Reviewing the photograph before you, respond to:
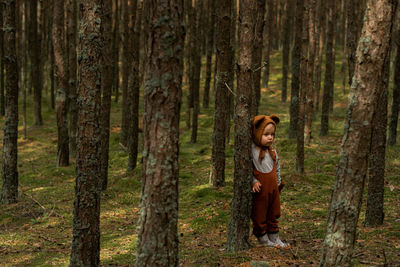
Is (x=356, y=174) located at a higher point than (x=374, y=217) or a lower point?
higher

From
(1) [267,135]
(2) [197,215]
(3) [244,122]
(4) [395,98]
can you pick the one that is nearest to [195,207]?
(2) [197,215]

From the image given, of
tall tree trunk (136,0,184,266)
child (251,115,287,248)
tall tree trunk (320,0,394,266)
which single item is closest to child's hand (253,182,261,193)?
child (251,115,287,248)

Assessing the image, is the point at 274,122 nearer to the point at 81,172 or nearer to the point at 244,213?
the point at 244,213

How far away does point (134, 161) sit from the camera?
1271cm

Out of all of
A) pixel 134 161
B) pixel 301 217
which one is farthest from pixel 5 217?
pixel 301 217

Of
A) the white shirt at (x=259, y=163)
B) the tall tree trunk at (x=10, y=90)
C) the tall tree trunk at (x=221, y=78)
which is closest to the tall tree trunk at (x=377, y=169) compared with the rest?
the white shirt at (x=259, y=163)

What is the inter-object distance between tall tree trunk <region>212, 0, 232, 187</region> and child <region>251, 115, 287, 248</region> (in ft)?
11.8

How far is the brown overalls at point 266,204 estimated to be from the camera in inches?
239

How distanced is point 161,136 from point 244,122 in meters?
2.31

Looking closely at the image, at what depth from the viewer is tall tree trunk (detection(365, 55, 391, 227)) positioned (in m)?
6.34

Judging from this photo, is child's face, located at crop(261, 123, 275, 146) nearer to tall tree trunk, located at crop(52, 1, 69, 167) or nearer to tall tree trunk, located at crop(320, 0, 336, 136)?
tall tree trunk, located at crop(52, 1, 69, 167)

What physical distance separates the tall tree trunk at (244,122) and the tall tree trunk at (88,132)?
2.09 meters

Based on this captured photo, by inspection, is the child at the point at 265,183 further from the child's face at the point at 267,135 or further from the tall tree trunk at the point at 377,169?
the tall tree trunk at the point at 377,169

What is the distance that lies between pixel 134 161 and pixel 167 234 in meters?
9.15
